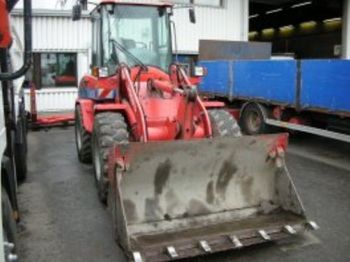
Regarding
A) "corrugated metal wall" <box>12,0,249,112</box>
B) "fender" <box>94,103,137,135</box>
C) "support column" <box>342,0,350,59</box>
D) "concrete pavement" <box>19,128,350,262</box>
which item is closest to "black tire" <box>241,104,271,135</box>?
"concrete pavement" <box>19,128,350,262</box>

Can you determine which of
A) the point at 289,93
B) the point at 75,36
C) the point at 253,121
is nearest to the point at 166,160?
the point at 289,93

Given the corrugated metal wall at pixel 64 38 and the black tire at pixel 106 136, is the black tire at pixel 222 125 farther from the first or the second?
the corrugated metal wall at pixel 64 38

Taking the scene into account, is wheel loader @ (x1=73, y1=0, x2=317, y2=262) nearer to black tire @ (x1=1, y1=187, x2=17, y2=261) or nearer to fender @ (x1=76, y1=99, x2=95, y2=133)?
fender @ (x1=76, y1=99, x2=95, y2=133)

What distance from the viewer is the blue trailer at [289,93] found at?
8.70 metres

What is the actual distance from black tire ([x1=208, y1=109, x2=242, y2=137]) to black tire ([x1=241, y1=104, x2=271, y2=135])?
453 centimetres

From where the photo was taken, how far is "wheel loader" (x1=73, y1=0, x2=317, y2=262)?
4527 millimetres

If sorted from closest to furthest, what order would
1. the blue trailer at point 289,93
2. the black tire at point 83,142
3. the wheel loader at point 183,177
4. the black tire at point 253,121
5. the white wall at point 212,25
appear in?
the wheel loader at point 183,177
the black tire at point 83,142
the blue trailer at point 289,93
the black tire at point 253,121
the white wall at point 212,25

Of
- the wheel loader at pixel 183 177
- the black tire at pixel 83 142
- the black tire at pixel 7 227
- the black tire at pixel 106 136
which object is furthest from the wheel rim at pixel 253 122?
the black tire at pixel 7 227

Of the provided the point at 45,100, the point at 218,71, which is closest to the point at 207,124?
the point at 218,71

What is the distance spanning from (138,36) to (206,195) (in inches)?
121

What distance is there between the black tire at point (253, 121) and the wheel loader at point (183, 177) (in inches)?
177

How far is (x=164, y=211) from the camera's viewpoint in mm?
4910

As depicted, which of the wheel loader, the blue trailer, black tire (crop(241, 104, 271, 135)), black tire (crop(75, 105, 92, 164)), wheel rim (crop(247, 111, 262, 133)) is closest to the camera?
the wheel loader

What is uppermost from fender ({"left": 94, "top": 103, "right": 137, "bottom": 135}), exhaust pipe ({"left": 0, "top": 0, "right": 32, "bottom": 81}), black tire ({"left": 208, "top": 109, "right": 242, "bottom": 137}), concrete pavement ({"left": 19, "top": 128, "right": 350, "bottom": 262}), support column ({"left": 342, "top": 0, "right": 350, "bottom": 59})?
support column ({"left": 342, "top": 0, "right": 350, "bottom": 59})
